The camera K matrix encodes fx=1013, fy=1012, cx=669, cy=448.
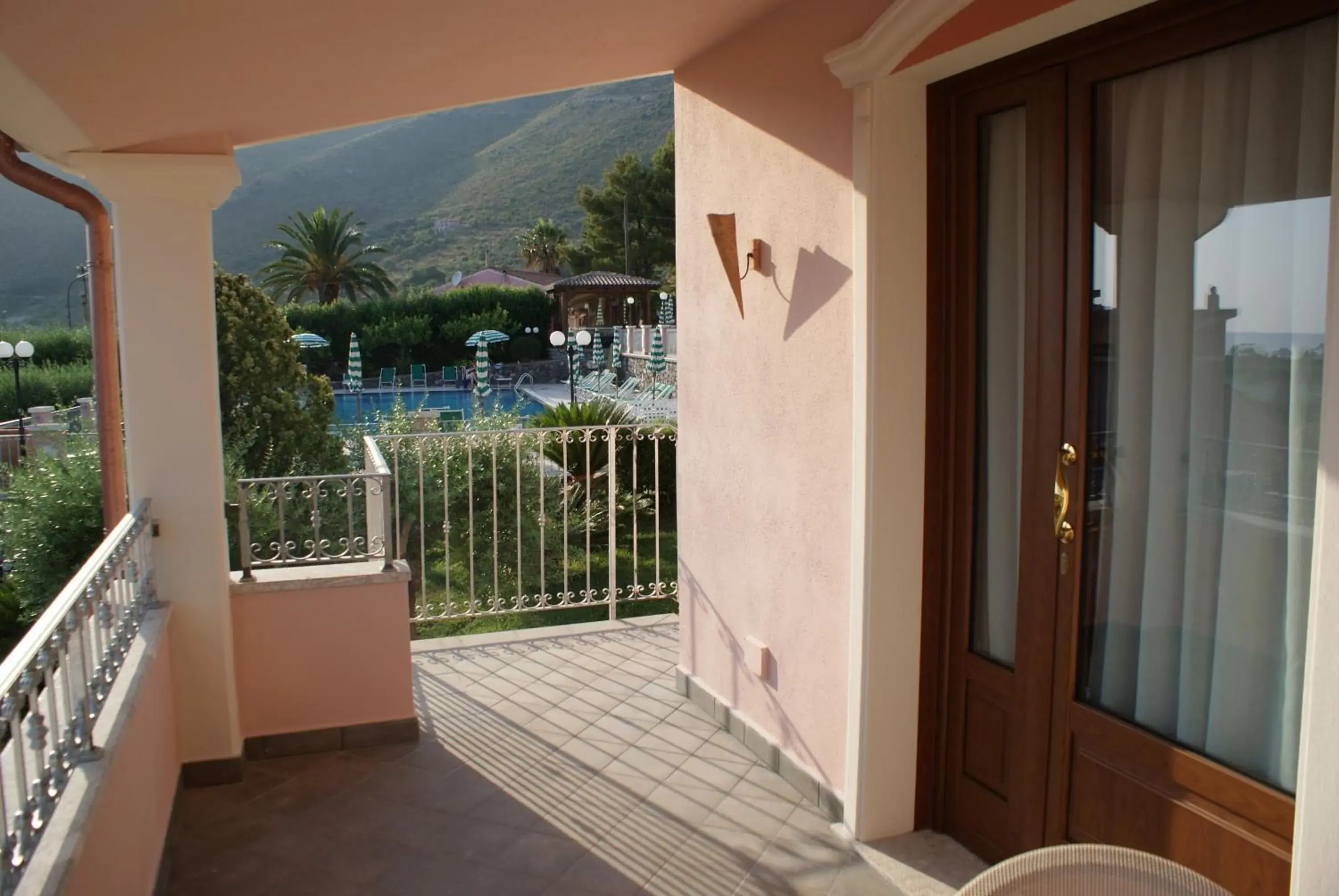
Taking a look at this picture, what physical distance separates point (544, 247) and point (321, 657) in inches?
1714

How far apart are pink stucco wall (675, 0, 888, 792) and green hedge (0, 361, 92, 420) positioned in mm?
23797

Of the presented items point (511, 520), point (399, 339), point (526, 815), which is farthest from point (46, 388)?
point (526, 815)

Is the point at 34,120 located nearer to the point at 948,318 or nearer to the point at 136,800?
the point at 136,800

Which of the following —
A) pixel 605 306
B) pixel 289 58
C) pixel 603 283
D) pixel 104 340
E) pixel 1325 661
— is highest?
pixel 603 283

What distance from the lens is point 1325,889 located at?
1.70 metres

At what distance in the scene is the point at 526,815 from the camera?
3363 mm

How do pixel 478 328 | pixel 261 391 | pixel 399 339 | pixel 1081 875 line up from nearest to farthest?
pixel 1081 875 → pixel 261 391 → pixel 399 339 → pixel 478 328

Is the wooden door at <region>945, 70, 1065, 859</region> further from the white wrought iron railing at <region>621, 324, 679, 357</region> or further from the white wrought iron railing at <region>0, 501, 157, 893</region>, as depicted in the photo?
the white wrought iron railing at <region>621, 324, 679, 357</region>

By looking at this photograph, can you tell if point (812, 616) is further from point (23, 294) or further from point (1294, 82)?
point (23, 294)

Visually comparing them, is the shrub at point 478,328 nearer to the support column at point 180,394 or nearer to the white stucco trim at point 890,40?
the support column at point 180,394

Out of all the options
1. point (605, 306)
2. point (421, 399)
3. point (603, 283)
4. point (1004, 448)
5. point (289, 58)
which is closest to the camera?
point (289, 58)

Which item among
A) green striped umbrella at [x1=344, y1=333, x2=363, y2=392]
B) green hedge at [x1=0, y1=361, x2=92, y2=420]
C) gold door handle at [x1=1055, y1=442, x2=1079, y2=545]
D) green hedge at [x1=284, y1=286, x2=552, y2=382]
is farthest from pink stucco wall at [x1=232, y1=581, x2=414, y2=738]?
green hedge at [x1=284, y1=286, x2=552, y2=382]

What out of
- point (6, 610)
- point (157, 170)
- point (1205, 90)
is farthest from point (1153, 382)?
point (6, 610)

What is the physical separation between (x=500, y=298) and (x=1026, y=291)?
107 ft
